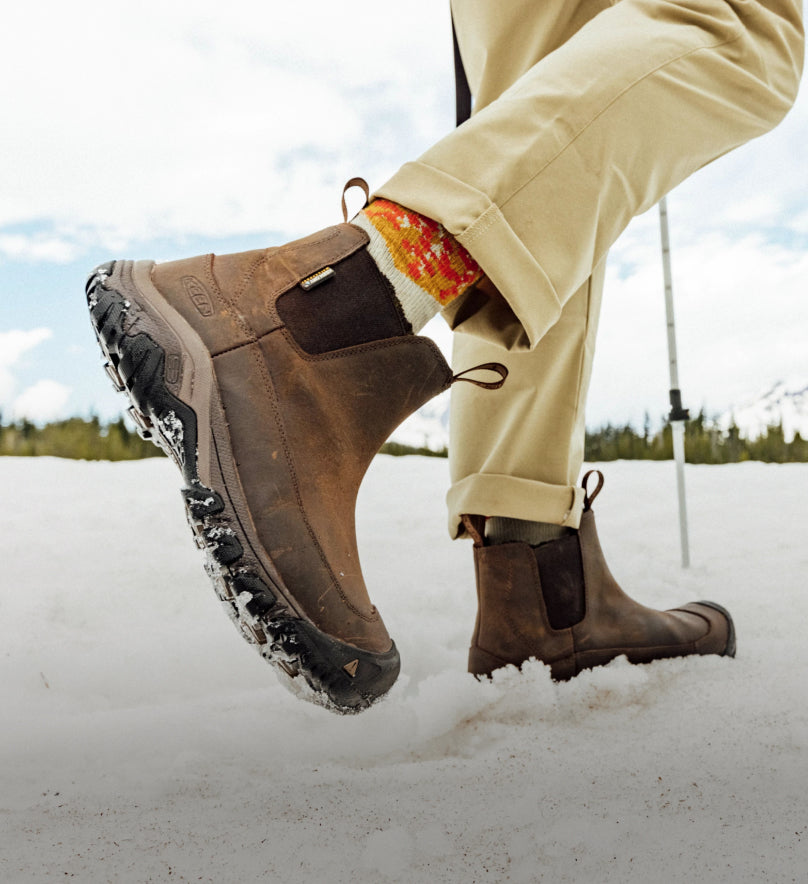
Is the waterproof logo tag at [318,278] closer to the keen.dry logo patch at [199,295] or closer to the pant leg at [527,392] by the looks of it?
the keen.dry logo patch at [199,295]

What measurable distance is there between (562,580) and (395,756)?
369mm

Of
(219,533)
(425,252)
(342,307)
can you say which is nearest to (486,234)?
(425,252)

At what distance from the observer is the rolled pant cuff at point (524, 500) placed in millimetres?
1033

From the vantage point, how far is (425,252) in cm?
77

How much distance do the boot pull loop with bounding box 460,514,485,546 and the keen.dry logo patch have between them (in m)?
0.47

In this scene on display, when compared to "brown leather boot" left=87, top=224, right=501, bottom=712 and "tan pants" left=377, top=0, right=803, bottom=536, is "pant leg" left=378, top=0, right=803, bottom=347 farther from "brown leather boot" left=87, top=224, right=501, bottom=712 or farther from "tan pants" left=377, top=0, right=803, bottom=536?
"brown leather boot" left=87, top=224, right=501, bottom=712

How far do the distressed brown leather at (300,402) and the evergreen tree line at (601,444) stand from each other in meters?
2.31

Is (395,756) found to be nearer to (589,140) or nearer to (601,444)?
(589,140)

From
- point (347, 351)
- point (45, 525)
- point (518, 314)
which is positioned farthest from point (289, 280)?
point (45, 525)

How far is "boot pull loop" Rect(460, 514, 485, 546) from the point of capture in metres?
1.06

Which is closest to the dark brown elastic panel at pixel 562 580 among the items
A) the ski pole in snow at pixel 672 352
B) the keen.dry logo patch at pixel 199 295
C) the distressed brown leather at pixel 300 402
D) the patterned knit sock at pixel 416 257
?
the distressed brown leather at pixel 300 402

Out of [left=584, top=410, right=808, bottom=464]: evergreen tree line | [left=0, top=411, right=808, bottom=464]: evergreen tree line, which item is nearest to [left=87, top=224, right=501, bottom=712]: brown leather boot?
[left=0, top=411, right=808, bottom=464]: evergreen tree line

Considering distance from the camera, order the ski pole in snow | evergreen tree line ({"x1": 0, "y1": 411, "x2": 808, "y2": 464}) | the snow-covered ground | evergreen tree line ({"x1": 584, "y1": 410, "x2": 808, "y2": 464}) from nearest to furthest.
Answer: the snow-covered ground
the ski pole in snow
evergreen tree line ({"x1": 0, "y1": 411, "x2": 808, "y2": 464})
evergreen tree line ({"x1": 584, "y1": 410, "x2": 808, "y2": 464})

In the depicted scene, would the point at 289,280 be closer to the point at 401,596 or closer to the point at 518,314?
the point at 518,314
